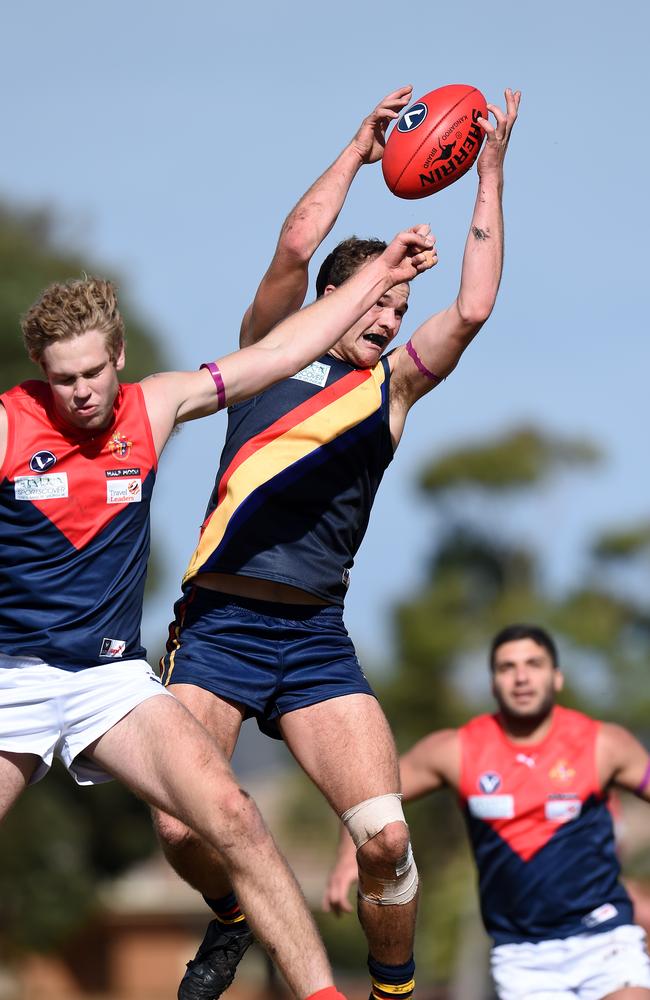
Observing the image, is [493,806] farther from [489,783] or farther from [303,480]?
[303,480]

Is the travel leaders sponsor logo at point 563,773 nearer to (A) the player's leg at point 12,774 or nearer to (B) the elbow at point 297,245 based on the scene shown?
(B) the elbow at point 297,245

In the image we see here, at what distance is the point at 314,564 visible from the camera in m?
7.07

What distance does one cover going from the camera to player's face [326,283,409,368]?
23.6 feet

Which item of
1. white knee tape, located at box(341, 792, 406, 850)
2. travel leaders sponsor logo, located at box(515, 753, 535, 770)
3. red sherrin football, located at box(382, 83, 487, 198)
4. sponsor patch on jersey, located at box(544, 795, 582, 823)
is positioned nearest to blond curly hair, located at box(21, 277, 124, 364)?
red sherrin football, located at box(382, 83, 487, 198)

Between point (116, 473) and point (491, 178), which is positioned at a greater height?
point (491, 178)

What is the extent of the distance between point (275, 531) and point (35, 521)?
1387mm

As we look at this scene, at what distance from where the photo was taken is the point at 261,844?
225 inches

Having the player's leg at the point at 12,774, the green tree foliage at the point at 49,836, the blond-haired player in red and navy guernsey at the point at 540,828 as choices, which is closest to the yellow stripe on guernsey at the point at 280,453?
the player's leg at the point at 12,774

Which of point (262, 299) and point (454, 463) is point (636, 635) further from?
point (262, 299)

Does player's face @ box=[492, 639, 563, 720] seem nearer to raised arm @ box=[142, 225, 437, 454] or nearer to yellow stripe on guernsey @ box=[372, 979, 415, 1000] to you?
yellow stripe on guernsey @ box=[372, 979, 415, 1000]

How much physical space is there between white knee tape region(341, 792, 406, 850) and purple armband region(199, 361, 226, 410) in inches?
74.7

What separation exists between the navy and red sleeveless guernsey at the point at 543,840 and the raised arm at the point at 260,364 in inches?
133

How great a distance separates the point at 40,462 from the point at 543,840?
4130mm

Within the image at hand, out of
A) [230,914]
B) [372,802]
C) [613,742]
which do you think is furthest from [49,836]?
[372,802]
